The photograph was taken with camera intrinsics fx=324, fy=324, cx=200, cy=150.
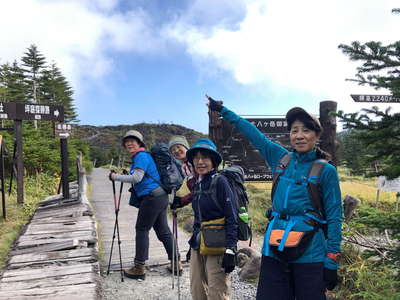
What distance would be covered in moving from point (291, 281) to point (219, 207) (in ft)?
2.49

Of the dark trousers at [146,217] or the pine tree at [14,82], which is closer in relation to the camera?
the dark trousers at [146,217]

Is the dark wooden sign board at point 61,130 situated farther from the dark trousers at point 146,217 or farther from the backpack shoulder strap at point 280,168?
the backpack shoulder strap at point 280,168

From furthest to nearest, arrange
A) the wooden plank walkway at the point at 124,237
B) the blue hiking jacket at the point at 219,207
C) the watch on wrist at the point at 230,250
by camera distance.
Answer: the wooden plank walkway at the point at 124,237, the blue hiking jacket at the point at 219,207, the watch on wrist at the point at 230,250

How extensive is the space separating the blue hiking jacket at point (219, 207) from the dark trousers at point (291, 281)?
0.37 m

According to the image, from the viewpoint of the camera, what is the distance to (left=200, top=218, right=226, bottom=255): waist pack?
2.58 metres

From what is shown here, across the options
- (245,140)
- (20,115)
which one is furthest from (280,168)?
(20,115)

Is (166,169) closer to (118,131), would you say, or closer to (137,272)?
(137,272)

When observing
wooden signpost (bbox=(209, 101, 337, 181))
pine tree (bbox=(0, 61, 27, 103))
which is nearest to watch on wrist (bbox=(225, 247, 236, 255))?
wooden signpost (bbox=(209, 101, 337, 181))

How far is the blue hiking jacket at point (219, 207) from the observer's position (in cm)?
252

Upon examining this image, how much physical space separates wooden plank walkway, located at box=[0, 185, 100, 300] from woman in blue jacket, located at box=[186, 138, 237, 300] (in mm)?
1437

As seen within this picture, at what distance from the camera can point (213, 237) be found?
259 cm

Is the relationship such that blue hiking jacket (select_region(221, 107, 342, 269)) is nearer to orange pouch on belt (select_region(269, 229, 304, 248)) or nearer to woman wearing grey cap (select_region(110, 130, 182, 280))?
orange pouch on belt (select_region(269, 229, 304, 248))

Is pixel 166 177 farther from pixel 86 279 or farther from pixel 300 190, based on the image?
pixel 300 190

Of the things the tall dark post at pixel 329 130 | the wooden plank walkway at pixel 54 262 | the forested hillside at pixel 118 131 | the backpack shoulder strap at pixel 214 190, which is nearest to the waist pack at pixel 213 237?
the backpack shoulder strap at pixel 214 190
